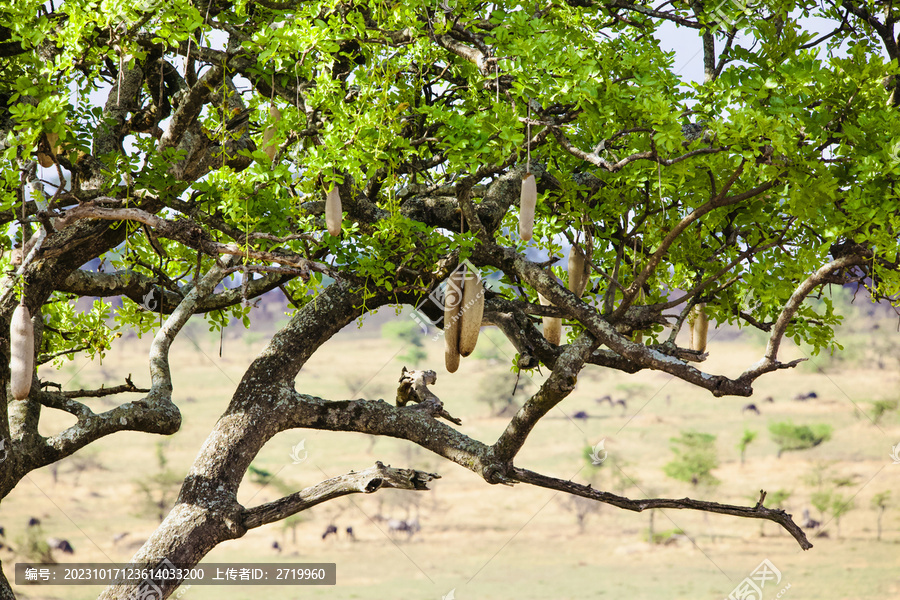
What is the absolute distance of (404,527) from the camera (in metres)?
14.6

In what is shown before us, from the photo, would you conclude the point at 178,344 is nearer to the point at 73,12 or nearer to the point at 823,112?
the point at 73,12

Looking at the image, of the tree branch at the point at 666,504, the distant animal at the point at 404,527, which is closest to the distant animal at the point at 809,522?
the distant animal at the point at 404,527

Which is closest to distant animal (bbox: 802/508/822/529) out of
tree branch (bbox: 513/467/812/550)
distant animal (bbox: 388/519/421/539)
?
distant animal (bbox: 388/519/421/539)

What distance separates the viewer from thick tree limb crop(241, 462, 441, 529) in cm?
403

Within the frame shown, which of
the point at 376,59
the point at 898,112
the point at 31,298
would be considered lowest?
the point at 31,298

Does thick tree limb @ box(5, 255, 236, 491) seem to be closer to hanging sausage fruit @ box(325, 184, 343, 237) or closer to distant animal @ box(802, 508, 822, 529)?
hanging sausage fruit @ box(325, 184, 343, 237)

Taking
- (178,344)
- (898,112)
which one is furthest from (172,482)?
(898,112)

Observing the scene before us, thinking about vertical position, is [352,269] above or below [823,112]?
below

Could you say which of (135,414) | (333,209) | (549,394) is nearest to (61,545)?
(135,414)

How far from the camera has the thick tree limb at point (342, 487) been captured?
4.03 metres

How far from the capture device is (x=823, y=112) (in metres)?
4.00

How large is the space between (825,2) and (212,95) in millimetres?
4123

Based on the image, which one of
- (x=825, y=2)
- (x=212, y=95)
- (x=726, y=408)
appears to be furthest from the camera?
(x=726, y=408)

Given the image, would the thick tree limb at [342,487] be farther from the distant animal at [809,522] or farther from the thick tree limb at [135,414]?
the distant animal at [809,522]
